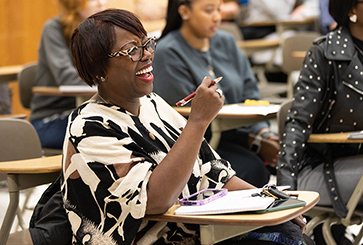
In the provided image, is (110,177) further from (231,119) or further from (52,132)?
(52,132)

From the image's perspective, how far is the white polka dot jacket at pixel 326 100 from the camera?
6.91ft

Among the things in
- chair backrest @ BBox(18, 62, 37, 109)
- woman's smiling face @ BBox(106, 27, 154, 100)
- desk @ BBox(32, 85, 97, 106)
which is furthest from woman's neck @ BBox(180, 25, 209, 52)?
woman's smiling face @ BBox(106, 27, 154, 100)

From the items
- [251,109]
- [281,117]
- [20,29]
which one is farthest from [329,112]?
[20,29]

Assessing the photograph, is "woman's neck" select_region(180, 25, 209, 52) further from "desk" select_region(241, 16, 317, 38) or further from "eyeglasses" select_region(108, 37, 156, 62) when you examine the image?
"desk" select_region(241, 16, 317, 38)

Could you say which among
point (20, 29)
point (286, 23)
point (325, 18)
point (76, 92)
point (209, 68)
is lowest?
point (20, 29)

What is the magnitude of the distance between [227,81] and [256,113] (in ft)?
2.36

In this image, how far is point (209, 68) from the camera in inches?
119

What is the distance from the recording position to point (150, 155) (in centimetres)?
149

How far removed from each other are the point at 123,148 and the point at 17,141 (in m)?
0.80

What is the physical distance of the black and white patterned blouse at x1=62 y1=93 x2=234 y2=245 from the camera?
4.47ft

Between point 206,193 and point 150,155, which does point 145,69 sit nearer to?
point 150,155

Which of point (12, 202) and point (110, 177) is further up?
point (110, 177)

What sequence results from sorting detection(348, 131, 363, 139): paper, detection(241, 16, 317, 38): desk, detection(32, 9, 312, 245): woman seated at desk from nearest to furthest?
detection(32, 9, 312, 245): woman seated at desk < detection(348, 131, 363, 139): paper < detection(241, 16, 317, 38): desk

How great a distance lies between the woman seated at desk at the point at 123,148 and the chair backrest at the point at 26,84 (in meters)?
2.22
